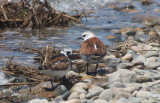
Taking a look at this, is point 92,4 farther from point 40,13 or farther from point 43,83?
point 43,83

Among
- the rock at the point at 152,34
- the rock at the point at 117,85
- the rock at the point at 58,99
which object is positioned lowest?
the rock at the point at 58,99

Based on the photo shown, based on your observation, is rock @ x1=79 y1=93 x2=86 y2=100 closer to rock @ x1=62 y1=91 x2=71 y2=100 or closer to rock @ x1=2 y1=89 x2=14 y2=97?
rock @ x1=62 y1=91 x2=71 y2=100

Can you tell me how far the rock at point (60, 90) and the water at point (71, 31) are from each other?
1363mm

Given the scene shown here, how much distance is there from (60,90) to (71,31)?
5906 millimetres

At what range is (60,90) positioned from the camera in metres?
6.99

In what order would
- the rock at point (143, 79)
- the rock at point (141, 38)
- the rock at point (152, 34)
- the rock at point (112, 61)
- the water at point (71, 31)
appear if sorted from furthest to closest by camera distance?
the rock at point (152, 34) → the rock at point (141, 38) → the water at point (71, 31) → the rock at point (112, 61) → the rock at point (143, 79)

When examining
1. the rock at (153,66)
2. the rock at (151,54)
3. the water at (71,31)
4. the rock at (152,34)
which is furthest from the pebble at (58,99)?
the rock at (152,34)

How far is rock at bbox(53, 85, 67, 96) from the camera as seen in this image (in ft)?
→ 22.8

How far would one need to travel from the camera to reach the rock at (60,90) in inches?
274

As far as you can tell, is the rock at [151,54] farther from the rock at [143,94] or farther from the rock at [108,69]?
the rock at [143,94]

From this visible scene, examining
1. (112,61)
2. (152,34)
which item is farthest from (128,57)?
(152,34)

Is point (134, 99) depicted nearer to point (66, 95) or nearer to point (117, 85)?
point (117, 85)

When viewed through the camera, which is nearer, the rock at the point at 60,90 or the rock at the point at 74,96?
the rock at the point at 74,96

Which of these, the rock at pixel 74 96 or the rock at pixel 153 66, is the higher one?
the rock at pixel 153 66
